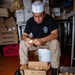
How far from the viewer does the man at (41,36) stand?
1988 millimetres

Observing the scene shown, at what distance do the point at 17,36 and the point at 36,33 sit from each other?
935 mm

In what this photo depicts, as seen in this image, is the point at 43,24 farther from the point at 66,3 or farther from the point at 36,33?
the point at 66,3

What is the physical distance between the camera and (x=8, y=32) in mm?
3068

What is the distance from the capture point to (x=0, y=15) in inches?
119

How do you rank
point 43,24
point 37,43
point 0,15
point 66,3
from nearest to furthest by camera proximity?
point 37,43
point 43,24
point 0,15
point 66,3

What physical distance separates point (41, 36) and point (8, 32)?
1070 millimetres

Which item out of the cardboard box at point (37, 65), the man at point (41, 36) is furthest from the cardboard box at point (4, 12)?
the cardboard box at point (37, 65)

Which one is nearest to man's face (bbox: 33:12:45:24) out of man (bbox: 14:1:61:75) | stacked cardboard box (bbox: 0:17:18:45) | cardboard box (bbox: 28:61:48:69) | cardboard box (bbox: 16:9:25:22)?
man (bbox: 14:1:61:75)

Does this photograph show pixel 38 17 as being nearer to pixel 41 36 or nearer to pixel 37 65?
pixel 41 36

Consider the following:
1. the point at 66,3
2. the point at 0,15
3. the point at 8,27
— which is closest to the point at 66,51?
the point at 66,3

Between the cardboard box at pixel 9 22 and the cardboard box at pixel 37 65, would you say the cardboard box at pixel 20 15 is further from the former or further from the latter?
the cardboard box at pixel 37 65

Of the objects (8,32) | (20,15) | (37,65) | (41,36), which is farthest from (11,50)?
(37,65)

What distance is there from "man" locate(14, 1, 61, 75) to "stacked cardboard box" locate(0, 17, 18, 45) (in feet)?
2.95

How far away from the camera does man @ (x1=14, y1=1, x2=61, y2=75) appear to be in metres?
1.99
